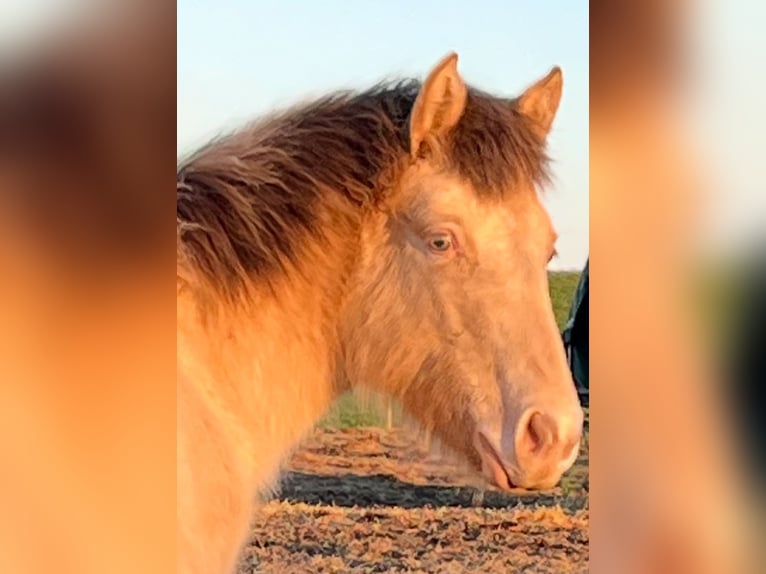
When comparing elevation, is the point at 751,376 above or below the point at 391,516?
above

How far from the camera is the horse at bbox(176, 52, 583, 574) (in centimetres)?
133

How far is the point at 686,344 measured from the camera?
137 cm

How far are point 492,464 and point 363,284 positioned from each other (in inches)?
15.1

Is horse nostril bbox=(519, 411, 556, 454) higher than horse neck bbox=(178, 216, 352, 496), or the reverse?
horse neck bbox=(178, 216, 352, 496)

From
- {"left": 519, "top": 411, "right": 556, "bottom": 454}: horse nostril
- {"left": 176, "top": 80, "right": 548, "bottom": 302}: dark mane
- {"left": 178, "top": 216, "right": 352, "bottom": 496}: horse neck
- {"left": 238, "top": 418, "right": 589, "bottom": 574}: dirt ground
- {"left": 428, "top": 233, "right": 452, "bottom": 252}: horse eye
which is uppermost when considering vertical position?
{"left": 176, "top": 80, "right": 548, "bottom": 302}: dark mane

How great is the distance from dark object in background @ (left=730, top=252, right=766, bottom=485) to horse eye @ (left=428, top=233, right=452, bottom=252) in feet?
1.73

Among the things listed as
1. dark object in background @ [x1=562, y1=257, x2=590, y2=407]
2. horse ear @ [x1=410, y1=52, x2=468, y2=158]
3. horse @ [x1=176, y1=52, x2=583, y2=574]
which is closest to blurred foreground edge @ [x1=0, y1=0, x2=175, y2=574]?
horse @ [x1=176, y1=52, x2=583, y2=574]

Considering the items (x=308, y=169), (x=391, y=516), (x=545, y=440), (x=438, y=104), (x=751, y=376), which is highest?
(x=438, y=104)

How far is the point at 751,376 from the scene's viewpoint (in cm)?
137

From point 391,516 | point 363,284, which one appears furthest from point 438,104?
point 391,516

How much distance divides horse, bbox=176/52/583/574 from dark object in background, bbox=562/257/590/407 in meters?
0.02

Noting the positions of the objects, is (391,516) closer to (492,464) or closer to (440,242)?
(492,464)

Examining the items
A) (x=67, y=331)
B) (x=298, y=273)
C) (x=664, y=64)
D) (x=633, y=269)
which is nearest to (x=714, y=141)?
(x=664, y=64)

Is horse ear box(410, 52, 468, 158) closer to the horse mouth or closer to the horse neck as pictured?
the horse neck
